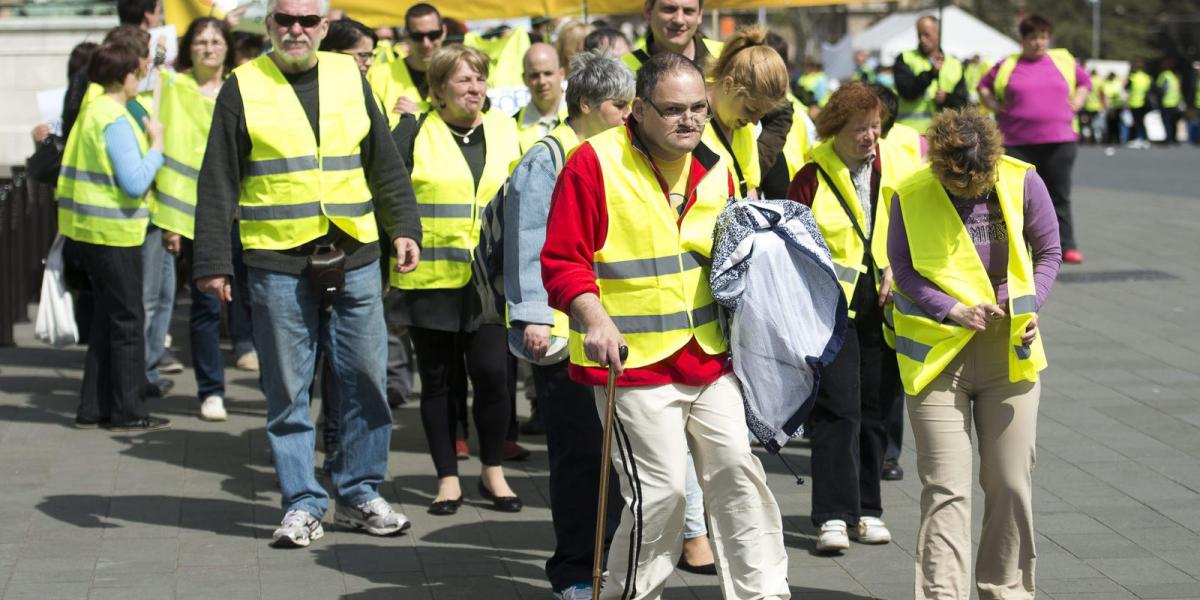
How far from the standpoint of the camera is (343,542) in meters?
6.67

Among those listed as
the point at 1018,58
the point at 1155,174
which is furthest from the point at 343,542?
the point at 1155,174

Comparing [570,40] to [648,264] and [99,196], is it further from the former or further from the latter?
[648,264]

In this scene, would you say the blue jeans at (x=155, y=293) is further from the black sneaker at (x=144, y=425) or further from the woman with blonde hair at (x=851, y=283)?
the woman with blonde hair at (x=851, y=283)

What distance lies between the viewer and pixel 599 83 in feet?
19.3

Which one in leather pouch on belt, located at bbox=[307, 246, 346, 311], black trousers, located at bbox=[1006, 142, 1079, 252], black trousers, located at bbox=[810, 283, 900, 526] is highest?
leather pouch on belt, located at bbox=[307, 246, 346, 311]

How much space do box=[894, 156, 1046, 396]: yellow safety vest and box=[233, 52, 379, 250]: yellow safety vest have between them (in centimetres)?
221

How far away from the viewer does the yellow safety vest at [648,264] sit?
16.4ft

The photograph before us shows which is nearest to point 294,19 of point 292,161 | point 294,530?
point 292,161

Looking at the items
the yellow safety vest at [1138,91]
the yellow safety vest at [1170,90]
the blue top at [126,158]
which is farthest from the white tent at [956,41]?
the blue top at [126,158]

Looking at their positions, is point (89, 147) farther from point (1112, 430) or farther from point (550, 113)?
point (1112, 430)

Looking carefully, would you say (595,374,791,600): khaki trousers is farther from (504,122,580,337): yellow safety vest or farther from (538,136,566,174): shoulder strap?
(538,136,566,174): shoulder strap

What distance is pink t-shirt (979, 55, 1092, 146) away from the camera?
1338cm

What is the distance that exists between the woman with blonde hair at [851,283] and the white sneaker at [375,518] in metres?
1.64

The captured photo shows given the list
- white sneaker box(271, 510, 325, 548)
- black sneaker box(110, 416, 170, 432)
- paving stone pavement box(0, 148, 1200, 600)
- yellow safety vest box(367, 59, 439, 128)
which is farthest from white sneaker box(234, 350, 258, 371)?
white sneaker box(271, 510, 325, 548)
